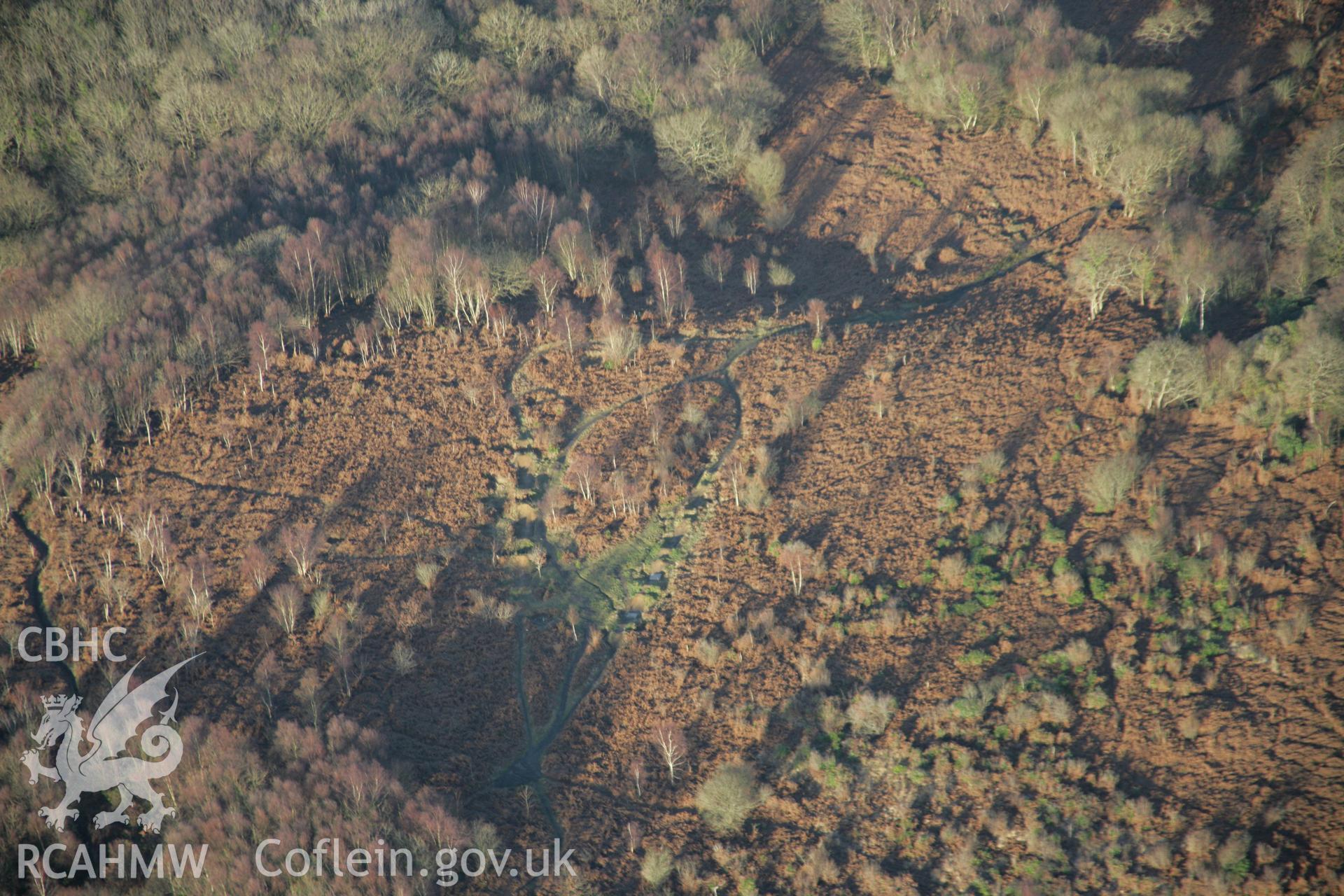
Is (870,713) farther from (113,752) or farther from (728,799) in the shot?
(113,752)

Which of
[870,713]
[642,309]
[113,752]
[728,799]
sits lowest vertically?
[728,799]

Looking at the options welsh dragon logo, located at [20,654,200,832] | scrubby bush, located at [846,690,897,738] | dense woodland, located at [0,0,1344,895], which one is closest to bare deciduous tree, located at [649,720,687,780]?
dense woodland, located at [0,0,1344,895]

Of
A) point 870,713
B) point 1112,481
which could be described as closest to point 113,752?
point 870,713

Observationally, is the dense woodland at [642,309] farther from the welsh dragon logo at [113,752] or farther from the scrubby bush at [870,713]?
the welsh dragon logo at [113,752]

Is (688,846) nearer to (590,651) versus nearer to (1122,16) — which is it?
(590,651)

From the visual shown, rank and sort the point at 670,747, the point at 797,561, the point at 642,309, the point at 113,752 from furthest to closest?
the point at 642,309, the point at 797,561, the point at 113,752, the point at 670,747

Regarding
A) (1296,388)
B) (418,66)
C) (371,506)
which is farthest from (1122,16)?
(371,506)

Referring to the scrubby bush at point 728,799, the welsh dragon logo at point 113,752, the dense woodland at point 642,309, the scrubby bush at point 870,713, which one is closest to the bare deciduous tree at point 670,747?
the dense woodland at point 642,309
